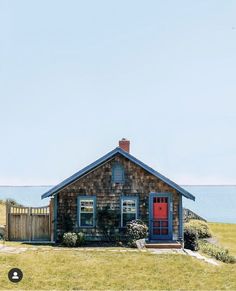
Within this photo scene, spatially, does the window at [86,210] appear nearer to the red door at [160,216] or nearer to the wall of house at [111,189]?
the wall of house at [111,189]

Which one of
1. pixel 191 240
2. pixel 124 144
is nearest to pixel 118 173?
pixel 124 144

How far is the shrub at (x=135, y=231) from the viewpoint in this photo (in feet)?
89.0

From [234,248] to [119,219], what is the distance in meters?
13.1

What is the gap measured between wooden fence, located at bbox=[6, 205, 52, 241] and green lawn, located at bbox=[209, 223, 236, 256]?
46.5 ft

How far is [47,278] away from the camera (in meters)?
18.5

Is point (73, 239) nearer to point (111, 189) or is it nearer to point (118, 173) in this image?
point (111, 189)

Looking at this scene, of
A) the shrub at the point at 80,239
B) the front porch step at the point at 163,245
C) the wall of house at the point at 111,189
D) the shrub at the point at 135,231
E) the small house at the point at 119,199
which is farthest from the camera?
the wall of house at the point at 111,189

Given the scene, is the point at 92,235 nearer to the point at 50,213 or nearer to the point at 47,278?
the point at 50,213

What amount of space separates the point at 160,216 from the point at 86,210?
15.5 ft

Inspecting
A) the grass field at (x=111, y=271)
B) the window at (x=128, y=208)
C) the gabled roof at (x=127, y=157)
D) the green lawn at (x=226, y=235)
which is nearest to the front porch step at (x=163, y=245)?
the window at (x=128, y=208)

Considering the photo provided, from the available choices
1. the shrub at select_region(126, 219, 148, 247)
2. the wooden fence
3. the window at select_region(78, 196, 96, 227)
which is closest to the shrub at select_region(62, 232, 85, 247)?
the window at select_region(78, 196, 96, 227)

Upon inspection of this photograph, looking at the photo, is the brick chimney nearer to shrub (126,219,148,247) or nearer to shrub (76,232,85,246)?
shrub (126,219,148,247)

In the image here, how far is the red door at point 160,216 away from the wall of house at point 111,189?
0.53 metres

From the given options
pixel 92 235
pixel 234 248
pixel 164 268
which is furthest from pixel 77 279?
pixel 234 248
